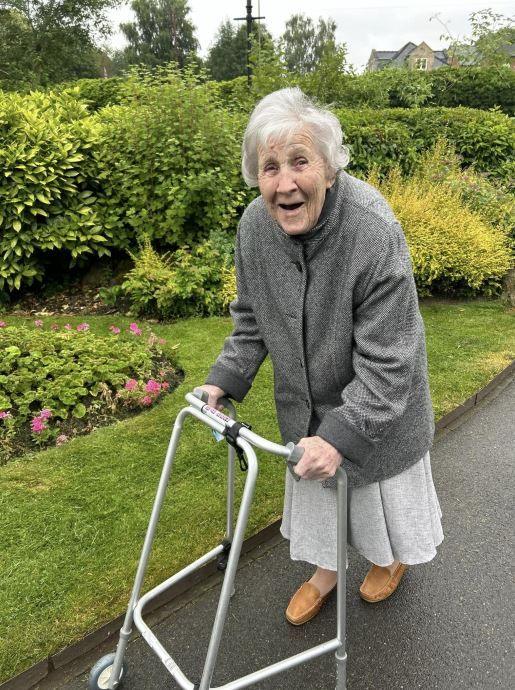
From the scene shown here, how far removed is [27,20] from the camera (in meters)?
19.5

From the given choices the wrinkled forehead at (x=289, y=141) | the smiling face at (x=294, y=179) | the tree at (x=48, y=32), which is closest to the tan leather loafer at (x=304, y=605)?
the smiling face at (x=294, y=179)

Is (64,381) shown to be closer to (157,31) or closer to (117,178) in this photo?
(117,178)

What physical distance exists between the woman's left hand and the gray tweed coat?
0.03m

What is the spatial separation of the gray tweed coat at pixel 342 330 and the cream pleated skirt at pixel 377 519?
0.10 meters

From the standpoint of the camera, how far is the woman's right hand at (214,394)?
6.76 ft

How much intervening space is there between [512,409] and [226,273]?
10.1ft

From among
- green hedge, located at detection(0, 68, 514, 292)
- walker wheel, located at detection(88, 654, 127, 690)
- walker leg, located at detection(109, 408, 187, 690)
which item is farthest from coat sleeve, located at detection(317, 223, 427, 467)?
green hedge, located at detection(0, 68, 514, 292)

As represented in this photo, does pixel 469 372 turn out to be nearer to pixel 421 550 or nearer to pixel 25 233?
pixel 421 550

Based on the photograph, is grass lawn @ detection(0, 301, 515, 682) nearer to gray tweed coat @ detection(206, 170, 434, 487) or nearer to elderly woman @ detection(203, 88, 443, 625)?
elderly woman @ detection(203, 88, 443, 625)

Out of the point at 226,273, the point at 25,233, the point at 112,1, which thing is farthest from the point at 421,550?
the point at 112,1

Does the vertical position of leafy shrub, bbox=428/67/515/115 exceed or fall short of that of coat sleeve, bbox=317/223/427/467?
it exceeds it

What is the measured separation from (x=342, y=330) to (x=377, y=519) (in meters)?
0.84

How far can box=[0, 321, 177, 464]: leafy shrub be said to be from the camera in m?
3.62

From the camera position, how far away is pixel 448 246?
6516mm
